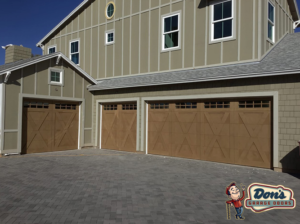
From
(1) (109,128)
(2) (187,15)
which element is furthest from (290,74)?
(1) (109,128)

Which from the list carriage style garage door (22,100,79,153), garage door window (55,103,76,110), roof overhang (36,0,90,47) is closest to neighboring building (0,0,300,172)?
carriage style garage door (22,100,79,153)

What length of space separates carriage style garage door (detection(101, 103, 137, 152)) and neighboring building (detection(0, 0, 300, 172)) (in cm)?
5

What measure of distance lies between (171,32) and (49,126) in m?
7.51

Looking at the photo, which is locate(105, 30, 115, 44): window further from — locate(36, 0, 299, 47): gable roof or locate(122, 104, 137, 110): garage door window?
locate(122, 104, 137, 110): garage door window

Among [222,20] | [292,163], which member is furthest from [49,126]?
[292,163]

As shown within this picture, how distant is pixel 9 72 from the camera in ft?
35.1

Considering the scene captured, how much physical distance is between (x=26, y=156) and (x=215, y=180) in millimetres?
8159

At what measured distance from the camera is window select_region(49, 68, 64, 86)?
41.4 ft

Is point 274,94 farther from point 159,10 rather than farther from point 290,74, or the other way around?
point 159,10

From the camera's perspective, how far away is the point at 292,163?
332 inches

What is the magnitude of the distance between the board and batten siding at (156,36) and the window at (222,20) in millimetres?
220

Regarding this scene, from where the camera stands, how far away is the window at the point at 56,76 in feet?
41.4

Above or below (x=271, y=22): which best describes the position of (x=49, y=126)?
below

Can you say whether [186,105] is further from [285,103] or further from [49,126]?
[49,126]
